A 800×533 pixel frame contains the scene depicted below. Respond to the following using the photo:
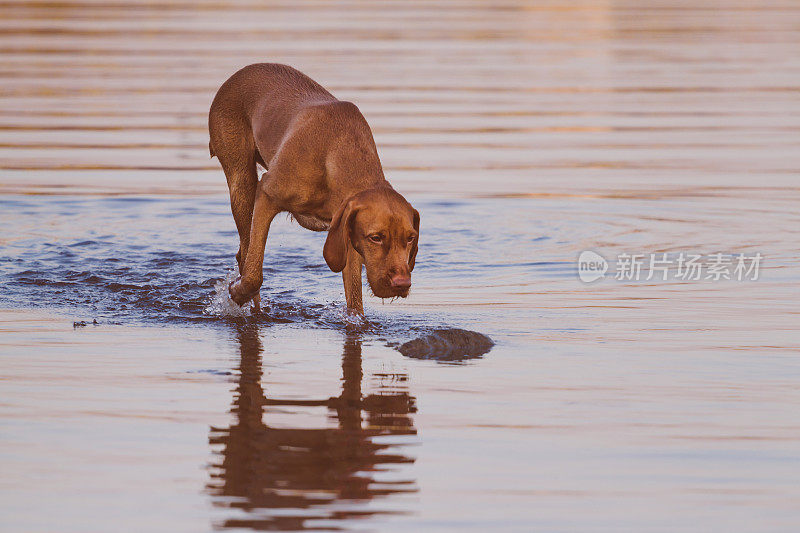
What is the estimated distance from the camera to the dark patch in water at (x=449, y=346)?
7.39 metres

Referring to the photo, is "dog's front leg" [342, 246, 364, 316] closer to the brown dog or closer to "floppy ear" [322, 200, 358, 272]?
the brown dog

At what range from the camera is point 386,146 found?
50.7 ft

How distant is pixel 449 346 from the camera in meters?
7.46

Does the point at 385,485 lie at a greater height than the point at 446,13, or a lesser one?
lesser

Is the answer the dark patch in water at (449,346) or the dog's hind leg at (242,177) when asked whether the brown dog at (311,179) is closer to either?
the dog's hind leg at (242,177)

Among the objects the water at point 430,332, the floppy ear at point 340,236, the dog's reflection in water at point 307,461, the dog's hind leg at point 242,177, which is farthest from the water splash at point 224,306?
the dog's reflection in water at point 307,461

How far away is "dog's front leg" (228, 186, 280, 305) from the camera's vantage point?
8211mm

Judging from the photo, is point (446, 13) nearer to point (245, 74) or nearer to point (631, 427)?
point (245, 74)

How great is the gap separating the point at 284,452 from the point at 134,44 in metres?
23.3

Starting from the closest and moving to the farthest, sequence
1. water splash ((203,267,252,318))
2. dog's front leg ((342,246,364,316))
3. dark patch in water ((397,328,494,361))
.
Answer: dark patch in water ((397,328,494,361)), dog's front leg ((342,246,364,316)), water splash ((203,267,252,318))

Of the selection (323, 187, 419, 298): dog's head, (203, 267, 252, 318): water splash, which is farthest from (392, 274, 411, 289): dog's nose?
(203, 267, 252, 318): water splash

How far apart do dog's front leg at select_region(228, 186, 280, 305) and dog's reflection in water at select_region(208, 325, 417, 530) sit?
161cm

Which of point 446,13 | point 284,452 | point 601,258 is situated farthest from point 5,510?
point 446,13

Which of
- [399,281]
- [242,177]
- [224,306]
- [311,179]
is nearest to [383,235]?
[399,281]
